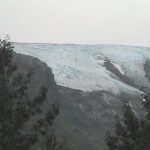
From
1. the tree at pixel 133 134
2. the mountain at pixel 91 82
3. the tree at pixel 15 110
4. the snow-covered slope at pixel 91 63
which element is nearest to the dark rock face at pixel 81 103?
the mountain at pixel 91 82

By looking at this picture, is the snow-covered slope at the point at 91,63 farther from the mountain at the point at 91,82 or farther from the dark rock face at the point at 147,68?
the dark rock face at the point at 147,68

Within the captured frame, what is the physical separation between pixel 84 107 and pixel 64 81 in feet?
19.6

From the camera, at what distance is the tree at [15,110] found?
22281 millimetres

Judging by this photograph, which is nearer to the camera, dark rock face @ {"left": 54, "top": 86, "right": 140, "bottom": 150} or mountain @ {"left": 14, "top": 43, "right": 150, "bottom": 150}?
dark rock face @ {"left": 54, "top": 86, "right": 140, "bottom": 150}

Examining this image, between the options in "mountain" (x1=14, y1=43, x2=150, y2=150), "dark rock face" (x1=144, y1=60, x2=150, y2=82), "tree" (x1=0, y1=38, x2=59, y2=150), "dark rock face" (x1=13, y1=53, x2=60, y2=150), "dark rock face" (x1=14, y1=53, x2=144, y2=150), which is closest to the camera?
"tree" (x1=0, y1=38, x2=59, y2=150)

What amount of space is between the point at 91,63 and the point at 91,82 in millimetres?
7358

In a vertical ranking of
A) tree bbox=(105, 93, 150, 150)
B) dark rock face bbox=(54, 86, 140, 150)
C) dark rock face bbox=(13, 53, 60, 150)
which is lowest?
dark rock face bbox=(54, 86, 140, 150)

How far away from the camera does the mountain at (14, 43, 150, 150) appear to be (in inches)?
3679

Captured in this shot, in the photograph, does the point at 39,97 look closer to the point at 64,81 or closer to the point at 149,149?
the point at 149,149

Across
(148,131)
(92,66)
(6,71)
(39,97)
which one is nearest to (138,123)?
(148,131)

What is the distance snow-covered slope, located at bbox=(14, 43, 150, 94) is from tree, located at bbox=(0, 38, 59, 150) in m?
74.0

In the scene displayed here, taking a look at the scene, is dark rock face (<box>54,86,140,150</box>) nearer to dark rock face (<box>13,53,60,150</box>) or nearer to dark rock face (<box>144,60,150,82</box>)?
dark rock face (<box>13,53,60,150</box>)

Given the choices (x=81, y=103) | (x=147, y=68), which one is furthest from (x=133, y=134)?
(x=147, y=68)

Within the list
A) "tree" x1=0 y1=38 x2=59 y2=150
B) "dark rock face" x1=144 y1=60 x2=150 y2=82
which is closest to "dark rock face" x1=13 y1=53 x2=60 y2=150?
"dark rock face" x1=144 y1=60 x2=150 y2=82
